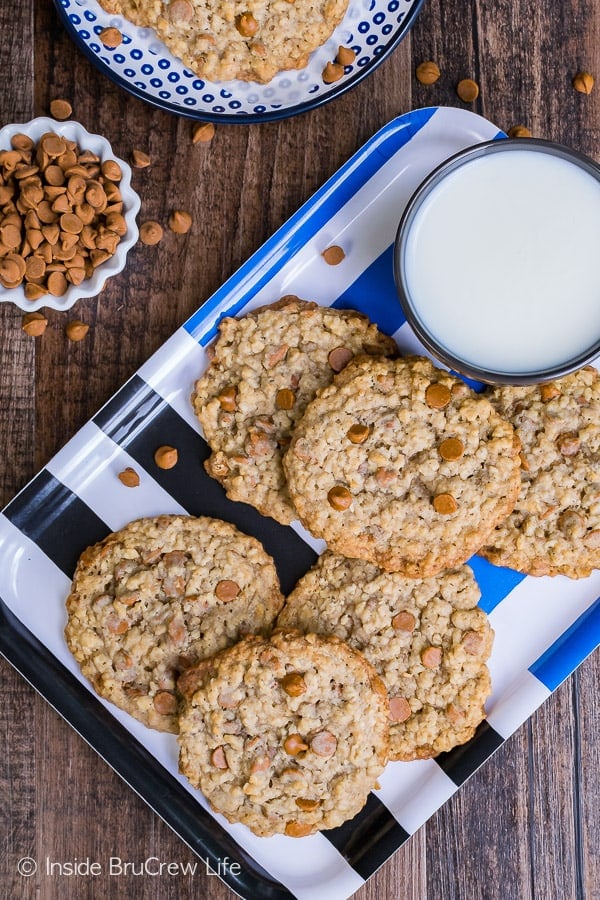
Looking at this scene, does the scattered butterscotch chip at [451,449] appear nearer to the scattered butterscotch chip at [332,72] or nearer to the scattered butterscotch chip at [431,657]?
the scattered butterscotch chip at [431,657]

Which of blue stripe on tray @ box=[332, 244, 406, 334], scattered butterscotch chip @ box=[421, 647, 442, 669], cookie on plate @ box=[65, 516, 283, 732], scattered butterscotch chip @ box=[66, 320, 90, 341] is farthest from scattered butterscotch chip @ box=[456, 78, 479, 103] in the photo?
scattered butterscotch chip @ box=[421, 647, 442, 669]

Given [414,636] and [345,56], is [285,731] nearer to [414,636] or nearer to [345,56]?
[414,636]

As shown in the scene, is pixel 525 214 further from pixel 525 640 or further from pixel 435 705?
pixel 435 705

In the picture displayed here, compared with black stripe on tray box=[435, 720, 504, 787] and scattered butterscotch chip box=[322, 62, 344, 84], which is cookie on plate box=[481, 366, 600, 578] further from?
scattered butterscotch chip box=[322, 62, 344, 84]

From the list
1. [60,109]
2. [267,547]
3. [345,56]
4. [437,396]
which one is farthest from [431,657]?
[60,109]

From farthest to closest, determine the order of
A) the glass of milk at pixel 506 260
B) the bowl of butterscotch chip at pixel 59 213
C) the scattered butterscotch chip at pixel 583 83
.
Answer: the scattered butterscotch chip at pixel 583 83 → the bowl of butterscotch chip at pixel 59 213 → the glass of milk at pixel 506 260

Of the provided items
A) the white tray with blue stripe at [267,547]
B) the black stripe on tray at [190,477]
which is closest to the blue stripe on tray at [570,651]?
the white tray with blue stripe at [267,547]
